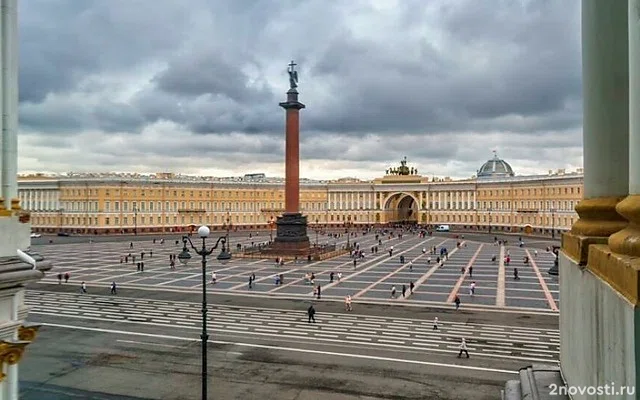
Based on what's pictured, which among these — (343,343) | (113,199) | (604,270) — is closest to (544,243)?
(343,343)

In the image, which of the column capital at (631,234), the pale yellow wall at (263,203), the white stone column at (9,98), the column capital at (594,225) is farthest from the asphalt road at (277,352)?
the pale yellow wall at (263,203)

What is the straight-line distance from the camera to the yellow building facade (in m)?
95.8

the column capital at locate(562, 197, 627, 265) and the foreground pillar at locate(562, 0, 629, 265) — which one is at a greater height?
the foreground pillar at locate(562, 0, 629, 265)

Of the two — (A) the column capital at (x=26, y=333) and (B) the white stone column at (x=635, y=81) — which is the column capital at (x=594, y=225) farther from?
(A) the column capital at (x=26, y=333)

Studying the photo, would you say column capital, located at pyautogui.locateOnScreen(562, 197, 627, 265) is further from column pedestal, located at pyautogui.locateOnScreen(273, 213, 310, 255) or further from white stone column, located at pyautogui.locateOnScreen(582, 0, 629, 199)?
column pedestal, located at pyautogui.locateOnScreen(273, 213, 310, 255)

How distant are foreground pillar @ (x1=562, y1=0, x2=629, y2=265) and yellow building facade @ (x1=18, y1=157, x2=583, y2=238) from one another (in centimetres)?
8920

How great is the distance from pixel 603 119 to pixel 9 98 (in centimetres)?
594

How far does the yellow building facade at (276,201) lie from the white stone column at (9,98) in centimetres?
9105

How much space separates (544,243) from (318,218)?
63.7 metres

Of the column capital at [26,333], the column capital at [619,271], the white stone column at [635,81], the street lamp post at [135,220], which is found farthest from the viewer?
the street lamp post at [135,220]

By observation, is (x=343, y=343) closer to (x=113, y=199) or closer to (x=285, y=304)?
(x=285, y=304)

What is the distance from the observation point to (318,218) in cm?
13038

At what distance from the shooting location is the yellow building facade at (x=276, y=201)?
9575 centimetres

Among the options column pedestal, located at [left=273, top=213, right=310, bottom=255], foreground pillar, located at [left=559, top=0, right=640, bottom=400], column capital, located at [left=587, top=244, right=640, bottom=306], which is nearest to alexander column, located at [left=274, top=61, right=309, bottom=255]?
column pedestal, located at [left=273, top=213, right=310, bottom=255]
